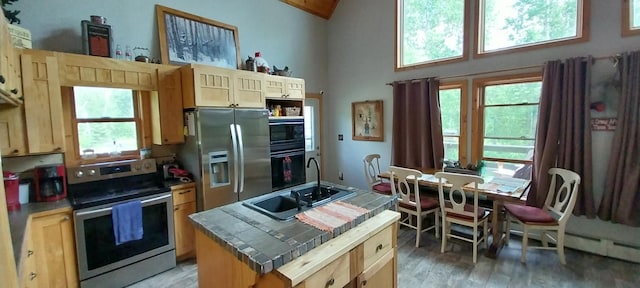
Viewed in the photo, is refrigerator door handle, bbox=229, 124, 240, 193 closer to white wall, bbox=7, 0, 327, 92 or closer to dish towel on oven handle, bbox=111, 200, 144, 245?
dish towel on oven handle, bbox=111, 200, 144, 245

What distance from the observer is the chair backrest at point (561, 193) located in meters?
2.67

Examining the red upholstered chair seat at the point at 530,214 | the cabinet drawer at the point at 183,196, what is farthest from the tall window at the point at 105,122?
the red upholstered chair seat at the point at 530,214

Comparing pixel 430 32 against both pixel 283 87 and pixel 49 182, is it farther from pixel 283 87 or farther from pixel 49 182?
pixel 49 182

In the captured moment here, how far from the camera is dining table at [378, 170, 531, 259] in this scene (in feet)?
9.10

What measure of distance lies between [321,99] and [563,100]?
11.1 feet

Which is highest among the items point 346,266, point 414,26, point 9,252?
point 414,26

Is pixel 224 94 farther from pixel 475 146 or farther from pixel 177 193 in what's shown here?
pixel 475 146

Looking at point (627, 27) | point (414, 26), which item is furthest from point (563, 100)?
point (414, 26)

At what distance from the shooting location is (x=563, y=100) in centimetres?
296

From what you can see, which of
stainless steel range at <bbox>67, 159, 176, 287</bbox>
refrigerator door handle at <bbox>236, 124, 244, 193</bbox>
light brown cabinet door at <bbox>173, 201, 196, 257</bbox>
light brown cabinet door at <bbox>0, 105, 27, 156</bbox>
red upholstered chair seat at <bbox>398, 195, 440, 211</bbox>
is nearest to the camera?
light brown cabinet door at <bbox>0, 105, 27, 156</bbox>

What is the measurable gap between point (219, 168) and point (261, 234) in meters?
1.82

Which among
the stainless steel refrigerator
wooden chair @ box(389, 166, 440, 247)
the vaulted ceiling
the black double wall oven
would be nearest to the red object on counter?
the stainless steel refrigerator

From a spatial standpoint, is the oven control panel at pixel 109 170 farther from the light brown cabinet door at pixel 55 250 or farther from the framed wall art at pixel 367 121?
the framed wall art at pixel 367 121

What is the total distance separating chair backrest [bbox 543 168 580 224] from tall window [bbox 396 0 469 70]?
1.78m
